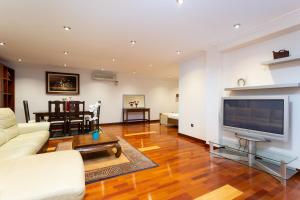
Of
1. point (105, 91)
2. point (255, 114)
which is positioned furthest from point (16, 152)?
point (105, 91)

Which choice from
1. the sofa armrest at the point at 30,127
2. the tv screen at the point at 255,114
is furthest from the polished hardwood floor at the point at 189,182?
the sofa armrest at the point at 30,127

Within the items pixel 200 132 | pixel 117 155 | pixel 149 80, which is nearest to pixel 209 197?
pixel 117 155

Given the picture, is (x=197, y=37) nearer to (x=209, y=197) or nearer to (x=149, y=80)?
(x=209, y=197)

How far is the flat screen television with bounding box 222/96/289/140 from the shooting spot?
2293 millimetres

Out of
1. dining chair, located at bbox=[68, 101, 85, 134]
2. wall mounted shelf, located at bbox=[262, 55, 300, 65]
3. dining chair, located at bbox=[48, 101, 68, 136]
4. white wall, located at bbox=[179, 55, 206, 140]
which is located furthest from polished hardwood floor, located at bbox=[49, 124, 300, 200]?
dining chair, located at bbox=[48, 101, 68, 136]

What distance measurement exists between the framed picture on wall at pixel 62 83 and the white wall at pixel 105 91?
0.49ft

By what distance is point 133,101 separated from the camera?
7.26 m

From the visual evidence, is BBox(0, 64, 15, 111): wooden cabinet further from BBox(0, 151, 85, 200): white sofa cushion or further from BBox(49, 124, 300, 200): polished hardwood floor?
BBox(49, 124, 300, 200): polished hardwood floor

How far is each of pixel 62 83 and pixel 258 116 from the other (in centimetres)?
601

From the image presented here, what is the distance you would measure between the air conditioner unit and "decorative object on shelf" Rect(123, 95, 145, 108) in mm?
981

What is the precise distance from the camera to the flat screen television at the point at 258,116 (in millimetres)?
2293

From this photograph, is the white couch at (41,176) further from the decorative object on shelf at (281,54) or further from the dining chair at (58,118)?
the decorative object on shelf at (281,54)

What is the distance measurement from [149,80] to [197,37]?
4750 millimetres

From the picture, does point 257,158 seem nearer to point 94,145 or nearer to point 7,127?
point 94,145
